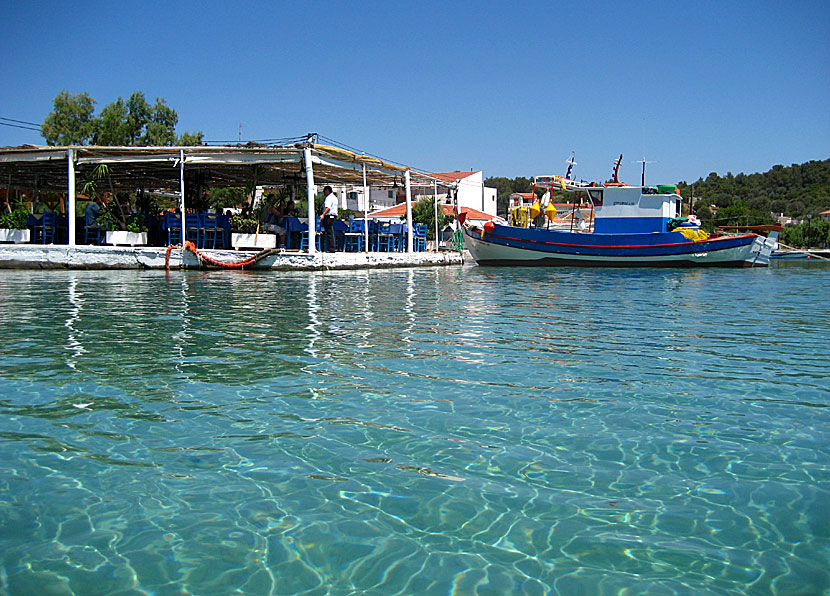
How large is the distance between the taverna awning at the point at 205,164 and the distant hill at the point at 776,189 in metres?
67.8

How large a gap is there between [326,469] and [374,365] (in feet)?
7.80

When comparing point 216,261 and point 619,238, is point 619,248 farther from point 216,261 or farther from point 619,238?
point 216,261

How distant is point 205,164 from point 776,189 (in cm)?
10109

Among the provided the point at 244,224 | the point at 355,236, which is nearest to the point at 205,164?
the point at 244,224

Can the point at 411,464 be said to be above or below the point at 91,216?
below

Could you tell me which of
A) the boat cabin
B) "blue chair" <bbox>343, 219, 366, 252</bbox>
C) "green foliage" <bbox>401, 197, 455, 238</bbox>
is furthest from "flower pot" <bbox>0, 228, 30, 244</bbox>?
"green foliage" <bbox>401, 197, 455, 238</bbox>

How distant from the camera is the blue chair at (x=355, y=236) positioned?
67.9 feet

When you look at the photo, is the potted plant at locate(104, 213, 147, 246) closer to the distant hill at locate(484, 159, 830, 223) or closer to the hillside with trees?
the hillside with trees

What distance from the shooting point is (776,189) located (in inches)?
3930

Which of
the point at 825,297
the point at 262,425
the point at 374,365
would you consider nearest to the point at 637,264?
the point at 825,297

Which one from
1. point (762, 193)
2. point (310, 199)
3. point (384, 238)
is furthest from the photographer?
point (762, 193)

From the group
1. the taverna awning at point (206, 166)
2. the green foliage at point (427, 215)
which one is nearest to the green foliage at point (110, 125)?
the green foliage at point (427, 215)

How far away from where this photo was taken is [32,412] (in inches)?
169

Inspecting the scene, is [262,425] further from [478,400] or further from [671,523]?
[671,523]
